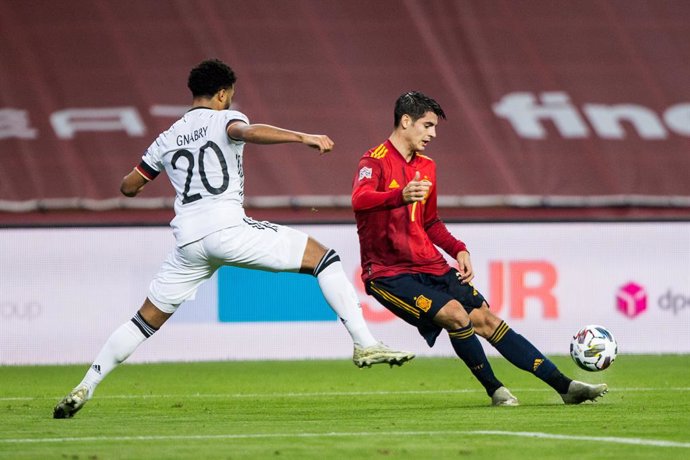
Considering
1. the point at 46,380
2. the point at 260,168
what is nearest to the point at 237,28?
the point at 260,168

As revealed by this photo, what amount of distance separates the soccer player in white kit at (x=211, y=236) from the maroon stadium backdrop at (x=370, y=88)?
8283 millimetres

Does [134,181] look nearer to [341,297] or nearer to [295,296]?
[341,297]

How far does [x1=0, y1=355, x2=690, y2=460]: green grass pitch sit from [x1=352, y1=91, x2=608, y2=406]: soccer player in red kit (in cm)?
26

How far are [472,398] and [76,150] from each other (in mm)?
8831

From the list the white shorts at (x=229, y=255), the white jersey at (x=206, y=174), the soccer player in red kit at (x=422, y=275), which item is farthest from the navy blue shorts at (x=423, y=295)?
the white jersey at (x=206, y=174)

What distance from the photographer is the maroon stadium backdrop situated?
57.5 feet

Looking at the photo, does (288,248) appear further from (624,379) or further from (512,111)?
(512,111)

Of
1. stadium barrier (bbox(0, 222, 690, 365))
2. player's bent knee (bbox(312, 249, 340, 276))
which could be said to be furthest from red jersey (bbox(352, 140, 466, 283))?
stadium barrier (bbox(0, 222, 690, 365))

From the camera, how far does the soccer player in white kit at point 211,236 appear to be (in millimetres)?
8406

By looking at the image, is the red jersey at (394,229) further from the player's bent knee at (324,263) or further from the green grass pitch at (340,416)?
the green grass pitch at (340,416)

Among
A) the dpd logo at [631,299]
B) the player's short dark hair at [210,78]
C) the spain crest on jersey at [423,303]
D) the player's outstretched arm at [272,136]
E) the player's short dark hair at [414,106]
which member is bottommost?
the spain crest on jersey at [423,303]

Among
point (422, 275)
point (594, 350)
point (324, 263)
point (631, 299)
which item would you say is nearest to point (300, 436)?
point (324, 263)

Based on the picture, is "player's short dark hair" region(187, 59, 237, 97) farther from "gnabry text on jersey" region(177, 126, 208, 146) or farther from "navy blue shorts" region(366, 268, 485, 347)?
"navy blue shorts" region(366, 268, 485, 347)

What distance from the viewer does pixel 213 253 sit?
8.48 metres
